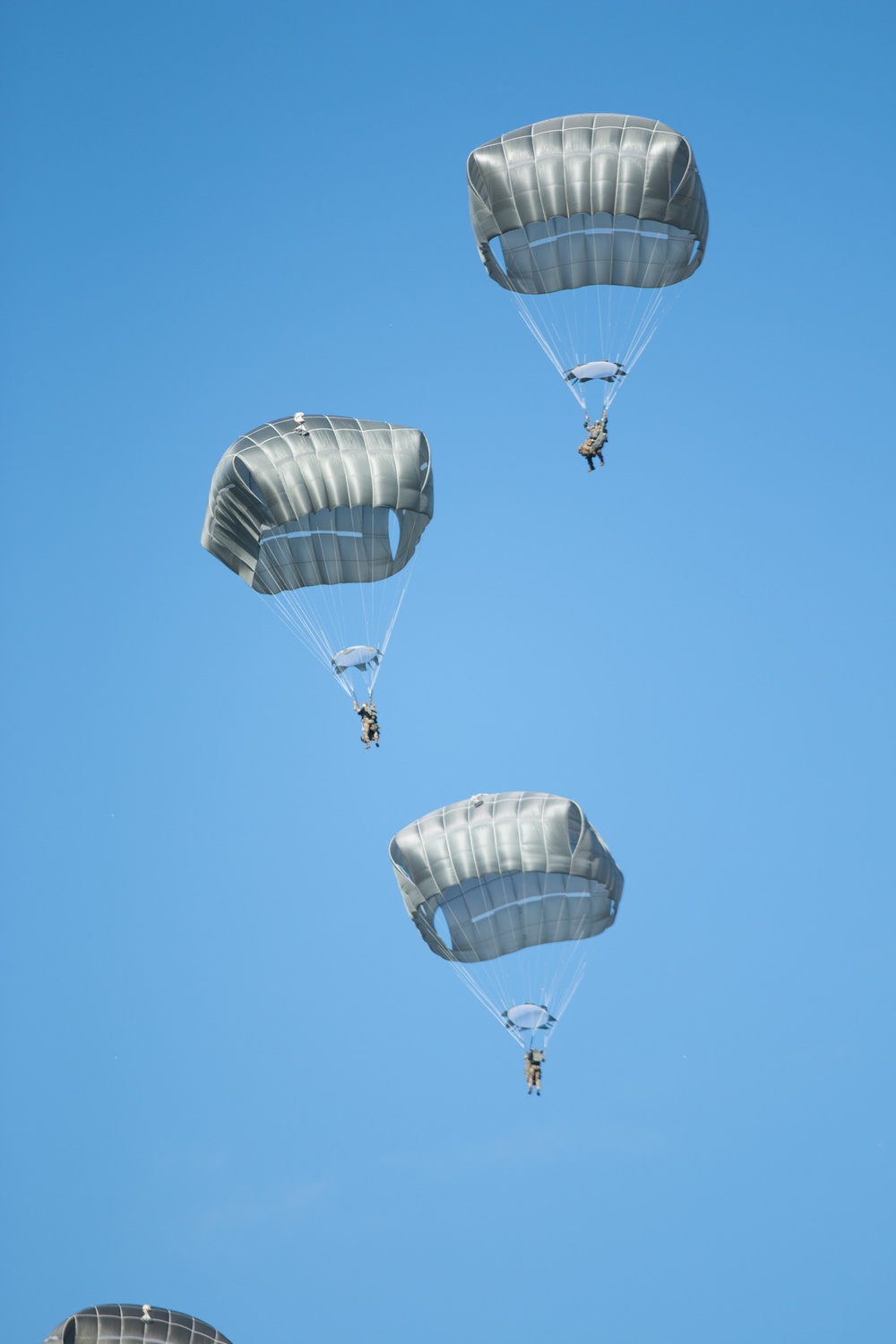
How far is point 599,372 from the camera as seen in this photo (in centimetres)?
4719

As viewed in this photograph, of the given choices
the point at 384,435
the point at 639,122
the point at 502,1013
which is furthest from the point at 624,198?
the point at 502,1013

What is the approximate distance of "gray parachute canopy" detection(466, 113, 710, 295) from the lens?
4541 centimetres

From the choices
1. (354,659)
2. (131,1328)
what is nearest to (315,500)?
(354,659)

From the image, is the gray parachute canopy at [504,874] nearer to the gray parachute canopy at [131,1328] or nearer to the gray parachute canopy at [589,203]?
the gray parachute canopy at [131,1328]

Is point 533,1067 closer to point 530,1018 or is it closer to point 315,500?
point 530,1018

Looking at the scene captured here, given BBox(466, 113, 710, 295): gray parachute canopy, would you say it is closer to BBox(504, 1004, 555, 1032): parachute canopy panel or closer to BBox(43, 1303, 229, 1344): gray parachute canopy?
BBox(504, 1004, 555, 1032): parachute canopy panel

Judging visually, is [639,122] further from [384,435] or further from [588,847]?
[588,847]

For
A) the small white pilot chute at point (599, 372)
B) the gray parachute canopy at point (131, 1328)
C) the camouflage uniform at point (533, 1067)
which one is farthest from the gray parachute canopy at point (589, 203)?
the gray parachute canopy at point (131, 1328)

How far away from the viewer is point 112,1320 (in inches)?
1695

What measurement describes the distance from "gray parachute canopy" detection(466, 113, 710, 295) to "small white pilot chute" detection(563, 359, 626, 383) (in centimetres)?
144

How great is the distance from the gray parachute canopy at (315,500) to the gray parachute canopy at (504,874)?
5.10 metres

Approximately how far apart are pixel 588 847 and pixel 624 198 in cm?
1112

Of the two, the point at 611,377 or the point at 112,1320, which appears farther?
the point at 611,377

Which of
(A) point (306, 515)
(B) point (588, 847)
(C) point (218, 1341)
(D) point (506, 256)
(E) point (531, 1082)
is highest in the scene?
(D) point (506, 256)
